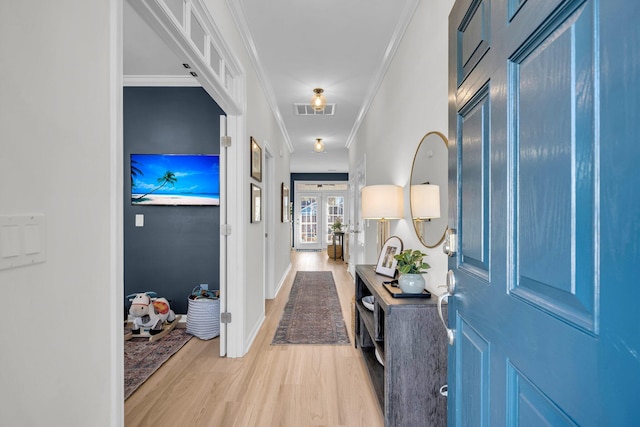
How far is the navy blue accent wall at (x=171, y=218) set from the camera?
11.5 feet

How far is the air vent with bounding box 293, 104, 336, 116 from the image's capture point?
181 inches

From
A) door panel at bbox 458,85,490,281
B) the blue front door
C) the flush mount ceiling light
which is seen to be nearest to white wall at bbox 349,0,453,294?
the flush mount ceiling light

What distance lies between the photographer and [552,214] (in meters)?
0.56

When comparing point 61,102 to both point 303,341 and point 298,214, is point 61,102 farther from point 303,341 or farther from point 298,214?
point 298,214

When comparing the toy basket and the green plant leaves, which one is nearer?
the green plant leaves

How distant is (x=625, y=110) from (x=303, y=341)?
2992 millimetres

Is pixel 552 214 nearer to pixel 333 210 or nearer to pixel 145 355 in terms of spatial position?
pixel 145 355

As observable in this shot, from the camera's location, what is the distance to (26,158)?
0.71m

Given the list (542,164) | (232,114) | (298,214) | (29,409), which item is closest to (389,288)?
(542,164)

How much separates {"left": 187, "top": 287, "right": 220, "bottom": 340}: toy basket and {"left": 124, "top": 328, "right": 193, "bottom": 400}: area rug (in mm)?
138

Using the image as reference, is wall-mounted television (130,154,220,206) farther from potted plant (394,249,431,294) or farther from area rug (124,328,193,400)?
potted plant (394,249,431,294)

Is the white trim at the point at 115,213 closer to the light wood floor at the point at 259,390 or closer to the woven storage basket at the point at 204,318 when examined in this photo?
the light wood floor at the point at 259,390

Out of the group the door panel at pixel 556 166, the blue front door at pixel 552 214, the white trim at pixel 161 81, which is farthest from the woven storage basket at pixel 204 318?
the door panel at pixel 556 166

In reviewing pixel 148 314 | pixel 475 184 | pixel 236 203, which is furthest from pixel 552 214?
pixel 148 314
